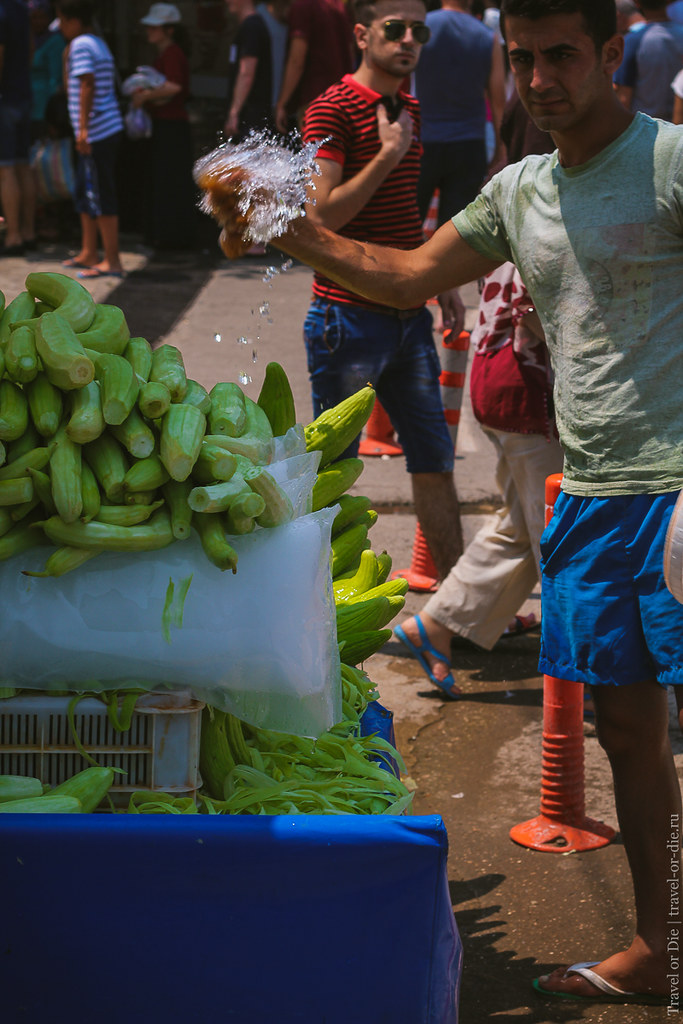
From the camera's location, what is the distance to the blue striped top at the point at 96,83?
8.97m

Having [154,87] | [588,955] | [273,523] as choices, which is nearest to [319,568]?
[273,523]

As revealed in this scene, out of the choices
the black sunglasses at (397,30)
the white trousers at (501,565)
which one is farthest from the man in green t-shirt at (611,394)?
the black sunglasses at (397,30)

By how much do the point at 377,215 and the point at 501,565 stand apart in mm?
1325

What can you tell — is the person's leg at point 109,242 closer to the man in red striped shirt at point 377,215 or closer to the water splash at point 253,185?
the man in red striped shirt at point 377,215

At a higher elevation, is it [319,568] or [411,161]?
[411,161]

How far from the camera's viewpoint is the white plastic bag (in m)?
1.81

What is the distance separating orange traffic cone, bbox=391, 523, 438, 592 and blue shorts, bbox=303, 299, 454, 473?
1.82ft

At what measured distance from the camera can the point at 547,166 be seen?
8.52ft

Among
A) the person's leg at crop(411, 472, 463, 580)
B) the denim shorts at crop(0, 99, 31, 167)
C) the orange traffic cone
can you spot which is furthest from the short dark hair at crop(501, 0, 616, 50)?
the denim shorts at crop(0, 99, 31, 167)

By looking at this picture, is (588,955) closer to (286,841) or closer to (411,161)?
(286,841)

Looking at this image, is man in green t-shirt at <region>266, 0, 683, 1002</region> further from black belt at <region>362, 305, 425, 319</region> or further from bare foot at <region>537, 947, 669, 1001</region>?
black belt at <region>362, 305, 425, 319</region>

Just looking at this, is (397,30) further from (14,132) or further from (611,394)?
(14,132)

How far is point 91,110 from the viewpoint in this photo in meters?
9.20

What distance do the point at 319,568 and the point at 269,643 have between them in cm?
15
